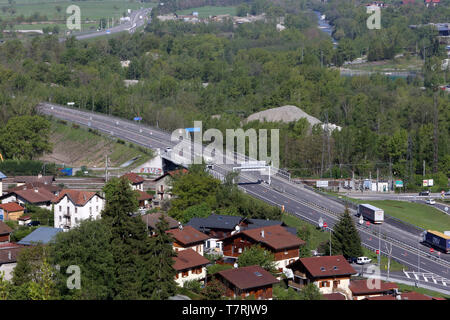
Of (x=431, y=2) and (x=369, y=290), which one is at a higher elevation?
(x=431, y=2)

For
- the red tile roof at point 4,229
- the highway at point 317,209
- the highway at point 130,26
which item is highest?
the highway at point 130,26

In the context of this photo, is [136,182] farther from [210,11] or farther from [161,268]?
[210,11]

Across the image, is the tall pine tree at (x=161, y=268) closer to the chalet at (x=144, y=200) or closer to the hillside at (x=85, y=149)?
the chalet at (x=144, y=200)

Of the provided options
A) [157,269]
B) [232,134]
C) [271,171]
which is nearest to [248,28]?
[232,134]

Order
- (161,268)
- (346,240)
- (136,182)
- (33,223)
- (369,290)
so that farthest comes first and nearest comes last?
(136,182) < (33,223) < (346,240) < (369,290) < (161,268)

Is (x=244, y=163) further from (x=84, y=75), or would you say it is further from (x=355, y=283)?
(x=84, y=75)
